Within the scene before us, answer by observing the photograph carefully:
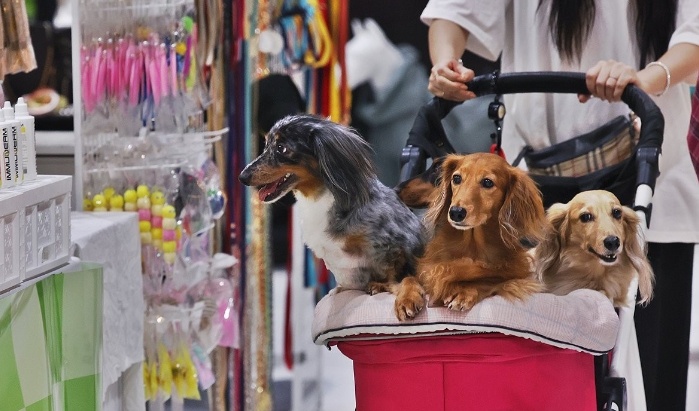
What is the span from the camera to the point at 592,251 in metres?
1.43

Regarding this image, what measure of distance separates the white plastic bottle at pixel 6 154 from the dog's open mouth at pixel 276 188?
487mm

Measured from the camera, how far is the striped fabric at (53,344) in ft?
5.12

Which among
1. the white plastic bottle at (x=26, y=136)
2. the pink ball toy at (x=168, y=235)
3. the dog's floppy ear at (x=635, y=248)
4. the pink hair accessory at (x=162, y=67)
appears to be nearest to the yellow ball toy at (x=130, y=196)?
the pink ball toy at (x=168, y=235)

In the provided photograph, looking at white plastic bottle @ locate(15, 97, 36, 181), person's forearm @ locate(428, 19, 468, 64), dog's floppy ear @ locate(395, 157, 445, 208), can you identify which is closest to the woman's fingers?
person's forearm @ locate(428, 19, 468, 64)

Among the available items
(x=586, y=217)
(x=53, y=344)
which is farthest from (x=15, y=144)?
(x=586, y=217)

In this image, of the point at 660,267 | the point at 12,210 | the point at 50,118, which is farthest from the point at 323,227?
the point at 50,118

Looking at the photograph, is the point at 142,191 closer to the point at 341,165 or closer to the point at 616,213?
the point at 341,165

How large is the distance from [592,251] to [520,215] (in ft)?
0.64

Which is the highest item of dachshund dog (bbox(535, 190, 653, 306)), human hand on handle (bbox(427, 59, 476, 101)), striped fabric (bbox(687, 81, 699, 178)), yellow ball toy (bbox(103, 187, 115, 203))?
human hand on handle (bbox(427, 59, 476, 101))

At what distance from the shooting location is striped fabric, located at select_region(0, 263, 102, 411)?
5.12 feet

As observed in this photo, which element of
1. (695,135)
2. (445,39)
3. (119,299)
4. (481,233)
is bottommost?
(119,299)

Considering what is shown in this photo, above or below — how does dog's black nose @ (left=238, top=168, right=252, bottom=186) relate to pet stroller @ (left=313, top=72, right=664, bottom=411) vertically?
above

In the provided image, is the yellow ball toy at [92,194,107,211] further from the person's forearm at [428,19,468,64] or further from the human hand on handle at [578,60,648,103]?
the human hand on handle at [578,60,648,103]

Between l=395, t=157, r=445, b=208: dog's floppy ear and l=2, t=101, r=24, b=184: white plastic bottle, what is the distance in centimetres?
65
